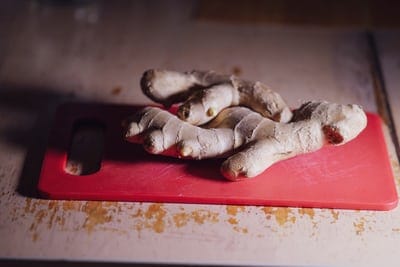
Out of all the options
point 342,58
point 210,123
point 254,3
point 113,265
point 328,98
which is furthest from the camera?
point 254,3

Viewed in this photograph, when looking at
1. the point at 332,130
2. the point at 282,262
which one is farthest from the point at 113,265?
the point at 332,130

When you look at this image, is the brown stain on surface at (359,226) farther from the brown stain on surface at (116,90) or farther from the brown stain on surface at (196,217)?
the brown stain on surface at (116,90)

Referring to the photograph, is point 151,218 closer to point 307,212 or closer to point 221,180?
point 221,180

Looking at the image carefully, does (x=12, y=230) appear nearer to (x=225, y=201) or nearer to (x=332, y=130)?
(x=225, y=201)

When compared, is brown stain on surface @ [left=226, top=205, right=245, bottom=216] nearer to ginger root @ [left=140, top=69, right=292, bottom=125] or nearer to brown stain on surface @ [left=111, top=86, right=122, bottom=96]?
ginger root @ [left=140, top=69, right=292, bottom=125]

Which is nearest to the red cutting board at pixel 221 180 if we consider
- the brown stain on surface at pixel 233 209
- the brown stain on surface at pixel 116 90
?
the brown stain on surface at pixel 233 209

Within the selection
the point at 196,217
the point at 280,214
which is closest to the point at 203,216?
the point at 196,217
